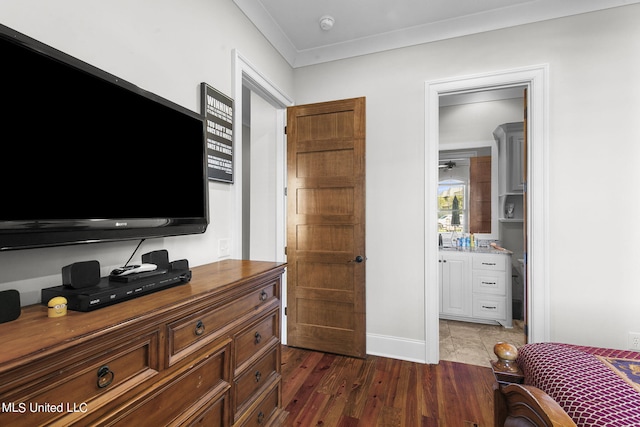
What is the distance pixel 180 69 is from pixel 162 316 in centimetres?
133

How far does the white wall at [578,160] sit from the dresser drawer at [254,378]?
1453 millimetres

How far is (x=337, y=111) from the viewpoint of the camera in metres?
2.68

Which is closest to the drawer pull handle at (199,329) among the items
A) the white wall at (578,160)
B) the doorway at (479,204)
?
the white wall at (578,160)

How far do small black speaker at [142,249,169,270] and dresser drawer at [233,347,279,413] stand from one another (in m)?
0.60

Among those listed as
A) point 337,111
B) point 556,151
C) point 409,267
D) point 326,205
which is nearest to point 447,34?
point 337,111

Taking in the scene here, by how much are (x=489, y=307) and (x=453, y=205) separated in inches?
56.9

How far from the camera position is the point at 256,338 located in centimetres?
147

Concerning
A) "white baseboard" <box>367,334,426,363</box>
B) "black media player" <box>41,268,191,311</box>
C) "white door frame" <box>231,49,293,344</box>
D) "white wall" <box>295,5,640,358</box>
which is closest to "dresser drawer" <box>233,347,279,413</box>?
"white door frame" <box>231,49,293,344</box>

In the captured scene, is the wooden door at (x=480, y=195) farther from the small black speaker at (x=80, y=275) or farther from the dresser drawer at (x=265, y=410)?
the small black speaker at (x=80, y=275)

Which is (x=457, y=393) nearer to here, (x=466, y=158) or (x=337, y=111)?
(x=337, y=111)

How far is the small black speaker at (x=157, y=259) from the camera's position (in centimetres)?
125

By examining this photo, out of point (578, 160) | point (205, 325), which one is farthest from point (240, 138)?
point (578, 160)

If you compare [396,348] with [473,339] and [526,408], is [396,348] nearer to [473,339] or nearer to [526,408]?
[473,339]

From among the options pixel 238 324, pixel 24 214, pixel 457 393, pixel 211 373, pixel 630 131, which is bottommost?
pixel 457 393
